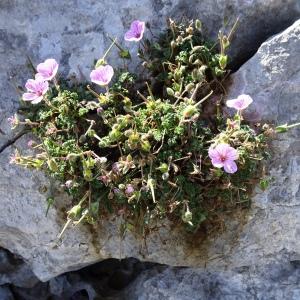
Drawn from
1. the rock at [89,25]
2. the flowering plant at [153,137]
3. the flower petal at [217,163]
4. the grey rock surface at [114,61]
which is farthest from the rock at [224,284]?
the rock at [89,25]

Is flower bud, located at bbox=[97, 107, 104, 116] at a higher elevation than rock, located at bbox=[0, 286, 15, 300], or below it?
higher

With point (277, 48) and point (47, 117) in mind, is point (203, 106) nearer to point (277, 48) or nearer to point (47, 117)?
point (277, 48)

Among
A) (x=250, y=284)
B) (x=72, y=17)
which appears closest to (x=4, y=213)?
(x=72, y=17)

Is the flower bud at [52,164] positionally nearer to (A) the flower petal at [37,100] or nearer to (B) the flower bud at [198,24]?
(A) the flower petal at [37,100]

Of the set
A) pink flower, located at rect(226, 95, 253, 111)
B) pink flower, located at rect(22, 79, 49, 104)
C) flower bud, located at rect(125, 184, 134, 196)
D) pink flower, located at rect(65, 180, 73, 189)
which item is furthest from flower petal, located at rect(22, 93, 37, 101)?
pink flower, located at rect(226, 95, 253, 111)

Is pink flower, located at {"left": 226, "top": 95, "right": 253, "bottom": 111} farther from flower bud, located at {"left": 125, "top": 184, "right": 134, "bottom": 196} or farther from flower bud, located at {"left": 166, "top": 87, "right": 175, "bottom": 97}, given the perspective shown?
flower bud, located at {"left": 125, "top": 184, "right": 134, "bottom": 196}

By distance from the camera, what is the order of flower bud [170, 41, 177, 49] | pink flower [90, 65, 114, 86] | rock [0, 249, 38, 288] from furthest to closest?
rock [0, 249, 38, 288] → flower bud [170, 41, 177, 49] → pink flower [90, 65, 114, 86]

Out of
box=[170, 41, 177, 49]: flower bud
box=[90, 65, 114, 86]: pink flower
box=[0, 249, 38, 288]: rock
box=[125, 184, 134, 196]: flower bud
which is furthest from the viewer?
box=[0, 249, 38, 288]: rock
